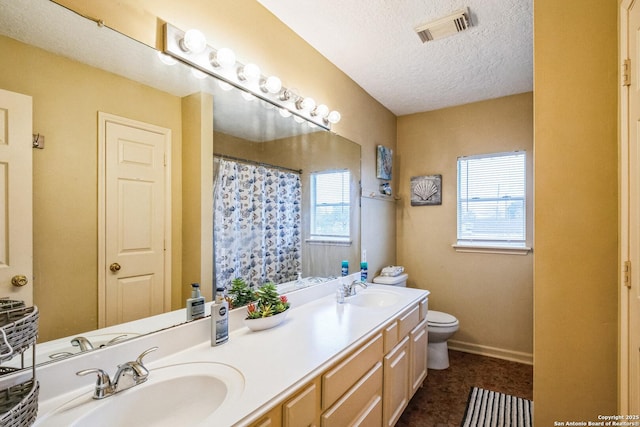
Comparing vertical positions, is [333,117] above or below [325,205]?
above

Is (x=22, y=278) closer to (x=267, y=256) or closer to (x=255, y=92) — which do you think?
(x=267, y=256)

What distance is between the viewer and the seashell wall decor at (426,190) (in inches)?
126

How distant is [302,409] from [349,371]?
334mm

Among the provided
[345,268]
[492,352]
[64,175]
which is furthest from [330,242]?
[492,352]

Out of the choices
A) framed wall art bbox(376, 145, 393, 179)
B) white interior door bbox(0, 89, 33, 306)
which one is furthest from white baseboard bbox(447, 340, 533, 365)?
white interior door bbox(0, 89, 33, 306)

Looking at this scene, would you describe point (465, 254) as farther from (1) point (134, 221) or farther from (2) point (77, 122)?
(2) point (77, 122)

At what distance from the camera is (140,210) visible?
1161 mm

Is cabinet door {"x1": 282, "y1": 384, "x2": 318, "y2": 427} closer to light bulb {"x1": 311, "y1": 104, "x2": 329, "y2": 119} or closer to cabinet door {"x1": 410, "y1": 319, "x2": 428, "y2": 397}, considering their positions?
cabinet door {"x1": 410, "y1": 319, "x2": 428, "y2": 397}

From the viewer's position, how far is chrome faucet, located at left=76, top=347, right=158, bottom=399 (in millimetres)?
926

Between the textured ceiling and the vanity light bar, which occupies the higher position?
the textured ceiling

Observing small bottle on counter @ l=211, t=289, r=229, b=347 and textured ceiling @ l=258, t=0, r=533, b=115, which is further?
textured ceiling @ l=258, t=0, r=533, b=115

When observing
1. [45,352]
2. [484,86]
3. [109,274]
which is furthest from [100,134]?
[484,86]

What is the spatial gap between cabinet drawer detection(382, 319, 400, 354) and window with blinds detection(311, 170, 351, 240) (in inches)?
31.5

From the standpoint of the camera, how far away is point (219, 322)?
4.33 feet
